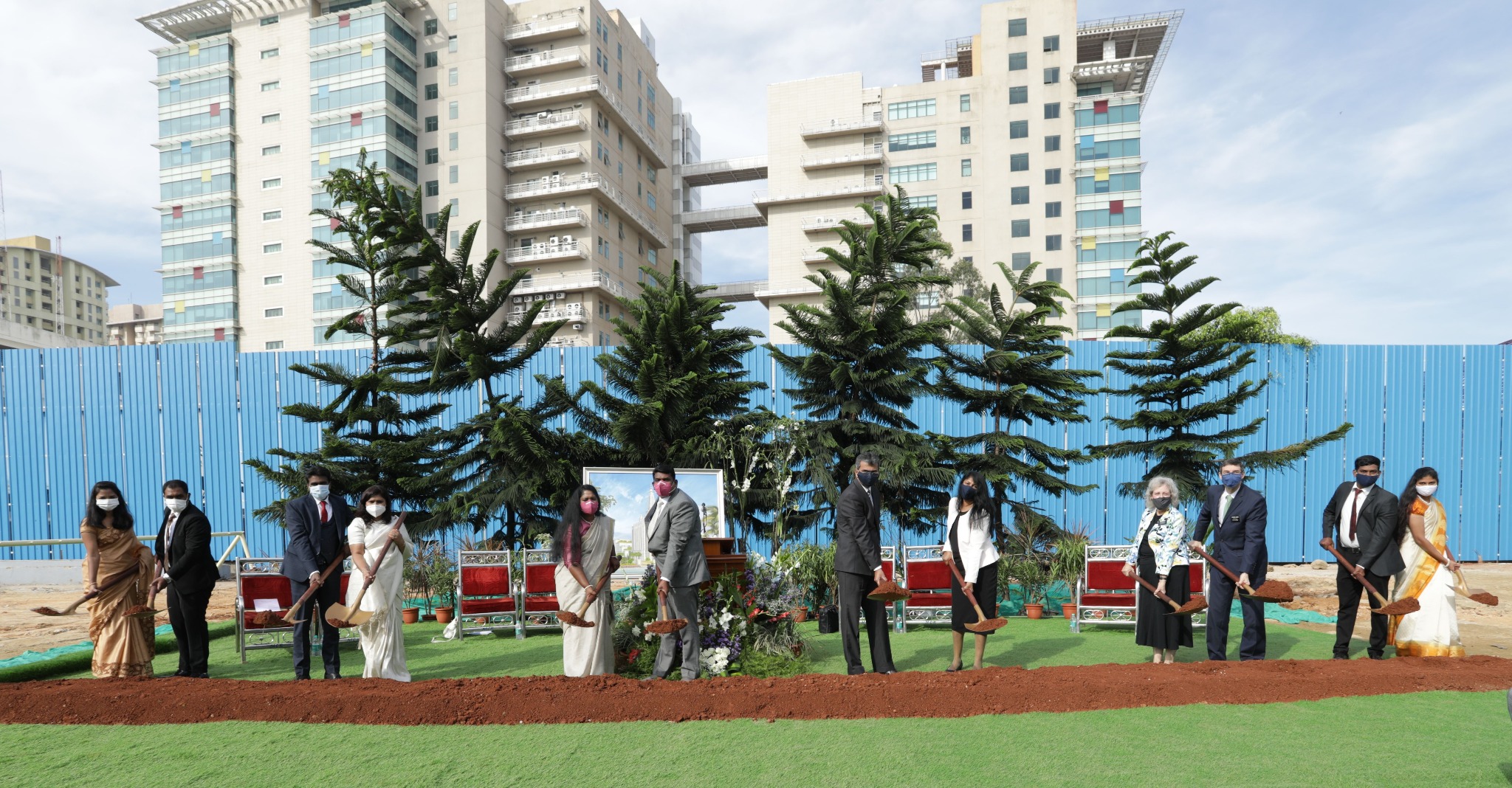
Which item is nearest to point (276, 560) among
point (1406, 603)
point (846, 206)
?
point (1406, 603)

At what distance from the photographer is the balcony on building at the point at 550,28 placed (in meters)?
41.1

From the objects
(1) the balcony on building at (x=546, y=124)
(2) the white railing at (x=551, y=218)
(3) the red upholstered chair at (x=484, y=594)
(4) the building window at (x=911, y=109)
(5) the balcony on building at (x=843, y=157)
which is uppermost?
(4) the building window at (x=911, y=109)

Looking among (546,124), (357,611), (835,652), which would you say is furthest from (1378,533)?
(546,124)

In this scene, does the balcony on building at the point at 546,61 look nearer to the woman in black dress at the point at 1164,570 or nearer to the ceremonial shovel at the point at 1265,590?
the woman in black dress at the point at 1164,570

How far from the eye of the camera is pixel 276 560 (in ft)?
22.8

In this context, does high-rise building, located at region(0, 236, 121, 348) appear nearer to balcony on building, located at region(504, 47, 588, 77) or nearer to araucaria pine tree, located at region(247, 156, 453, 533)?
balcony on building, located at region(504, 47, 588, 77)

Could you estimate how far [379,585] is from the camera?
5.43m

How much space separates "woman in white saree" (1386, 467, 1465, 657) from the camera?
19.2 feet

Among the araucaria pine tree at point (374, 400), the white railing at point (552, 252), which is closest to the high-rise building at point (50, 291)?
the white railing at point (552, 252)

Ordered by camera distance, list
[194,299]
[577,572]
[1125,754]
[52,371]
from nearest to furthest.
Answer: [1125,754] < [577,572] < [52,371] < [194,299]

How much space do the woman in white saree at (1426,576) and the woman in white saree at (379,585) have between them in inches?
278

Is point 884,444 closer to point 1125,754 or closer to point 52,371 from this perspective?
point 1125,754

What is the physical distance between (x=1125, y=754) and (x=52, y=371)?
1571 centimetres

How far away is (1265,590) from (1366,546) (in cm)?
139
